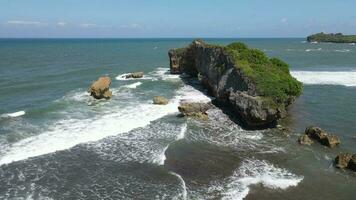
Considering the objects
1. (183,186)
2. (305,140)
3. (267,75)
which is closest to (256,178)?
(183,186)

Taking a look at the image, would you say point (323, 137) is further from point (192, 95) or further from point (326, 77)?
point (326, 77)

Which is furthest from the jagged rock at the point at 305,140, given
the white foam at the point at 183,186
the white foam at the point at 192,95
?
the white foam at the point at 192,95

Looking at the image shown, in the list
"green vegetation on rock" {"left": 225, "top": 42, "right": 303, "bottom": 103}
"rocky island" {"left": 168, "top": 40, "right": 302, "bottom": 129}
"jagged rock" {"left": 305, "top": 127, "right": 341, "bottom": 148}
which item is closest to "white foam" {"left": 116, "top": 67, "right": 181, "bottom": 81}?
"rocky island" {"left": 168, "top": 40, "right": 302, "bottom": 129}

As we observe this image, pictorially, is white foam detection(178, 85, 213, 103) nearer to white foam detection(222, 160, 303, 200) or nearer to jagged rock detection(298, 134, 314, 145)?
jagged rock detection(298, 134, 314, 145)

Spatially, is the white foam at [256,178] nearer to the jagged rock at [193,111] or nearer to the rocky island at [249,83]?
the rocky island at [249,83]

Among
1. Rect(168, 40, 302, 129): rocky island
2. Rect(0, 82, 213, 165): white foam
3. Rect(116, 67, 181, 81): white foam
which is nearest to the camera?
Rect(0, 82, 213, 165): white foam

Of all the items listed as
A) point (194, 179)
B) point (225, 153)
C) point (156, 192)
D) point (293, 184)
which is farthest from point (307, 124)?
point (156, 192)
